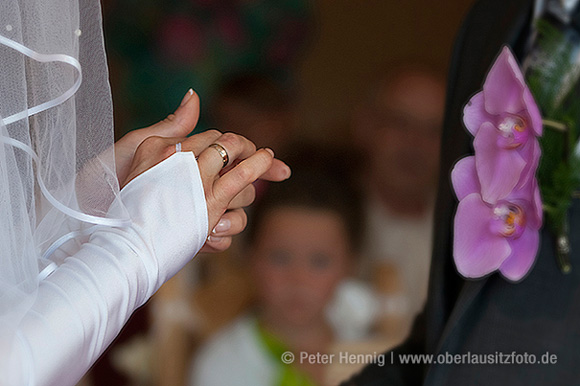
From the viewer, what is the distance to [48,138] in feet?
1.08

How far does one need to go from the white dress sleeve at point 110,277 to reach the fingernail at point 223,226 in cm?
10

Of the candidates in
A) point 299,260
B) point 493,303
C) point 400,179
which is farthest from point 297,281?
point 493,303

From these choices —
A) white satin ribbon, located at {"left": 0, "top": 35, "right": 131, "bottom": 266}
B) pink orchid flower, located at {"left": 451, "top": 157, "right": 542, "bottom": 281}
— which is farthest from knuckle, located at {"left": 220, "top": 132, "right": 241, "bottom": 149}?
pink orchid flower, located at {"left": 451, "top": 157, "right": 542, "bottom": 281}

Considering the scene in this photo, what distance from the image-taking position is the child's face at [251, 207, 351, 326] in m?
1.22

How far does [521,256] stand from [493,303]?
5 cm

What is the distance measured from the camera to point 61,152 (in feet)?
1.09

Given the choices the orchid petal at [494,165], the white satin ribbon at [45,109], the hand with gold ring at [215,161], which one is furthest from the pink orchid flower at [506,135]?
the white satin ribbon at [45,109]

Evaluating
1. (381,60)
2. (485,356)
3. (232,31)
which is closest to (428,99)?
(381,60)

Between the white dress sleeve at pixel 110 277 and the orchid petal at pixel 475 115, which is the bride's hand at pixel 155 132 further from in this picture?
the orchid petal at pixel 475 115

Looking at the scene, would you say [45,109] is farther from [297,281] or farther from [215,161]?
[297,281]

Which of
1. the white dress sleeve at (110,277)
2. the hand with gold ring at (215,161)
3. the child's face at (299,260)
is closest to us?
the white dress sleeve at (110,277)

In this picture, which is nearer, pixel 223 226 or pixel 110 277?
pixel 110 277

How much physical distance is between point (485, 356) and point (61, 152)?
1.26 feet

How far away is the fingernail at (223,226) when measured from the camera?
1.53ft
